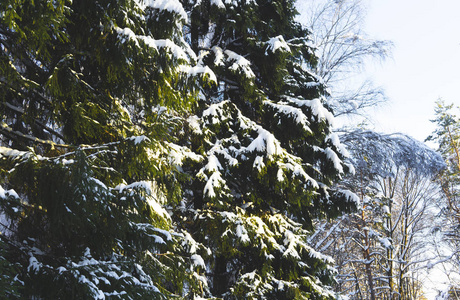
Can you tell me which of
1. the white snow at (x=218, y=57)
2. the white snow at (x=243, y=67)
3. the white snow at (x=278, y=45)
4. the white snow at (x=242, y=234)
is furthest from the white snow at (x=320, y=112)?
the white snow at (x=242, y=234)

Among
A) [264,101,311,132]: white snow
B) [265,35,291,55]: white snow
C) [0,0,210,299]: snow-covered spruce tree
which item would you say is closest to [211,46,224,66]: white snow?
[265,35,291,55]: white snow

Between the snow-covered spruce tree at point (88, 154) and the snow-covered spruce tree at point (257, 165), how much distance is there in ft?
2.43

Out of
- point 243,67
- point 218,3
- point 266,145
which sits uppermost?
point 218,3

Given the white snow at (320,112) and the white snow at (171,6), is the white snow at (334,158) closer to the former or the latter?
the white snow at (320,112)

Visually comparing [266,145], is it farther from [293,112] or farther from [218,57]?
[218,57]

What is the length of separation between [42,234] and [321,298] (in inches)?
167

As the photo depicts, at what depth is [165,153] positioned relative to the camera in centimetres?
493

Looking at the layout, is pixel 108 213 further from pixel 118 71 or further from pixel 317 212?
pixel 317 212

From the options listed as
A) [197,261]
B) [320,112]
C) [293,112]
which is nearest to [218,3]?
[293,112]

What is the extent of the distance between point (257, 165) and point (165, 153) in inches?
57.6

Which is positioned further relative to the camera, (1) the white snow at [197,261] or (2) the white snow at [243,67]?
(2) the white snow at [243,67]

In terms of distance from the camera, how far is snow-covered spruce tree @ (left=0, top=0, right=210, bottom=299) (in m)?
2.75

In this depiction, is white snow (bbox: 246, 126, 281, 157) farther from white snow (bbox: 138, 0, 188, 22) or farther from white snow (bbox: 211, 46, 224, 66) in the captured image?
white snow (bbox: 138, 0, 188, 22)

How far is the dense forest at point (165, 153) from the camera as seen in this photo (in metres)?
2.88
